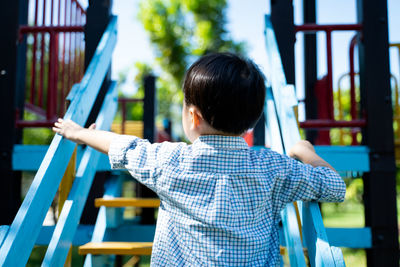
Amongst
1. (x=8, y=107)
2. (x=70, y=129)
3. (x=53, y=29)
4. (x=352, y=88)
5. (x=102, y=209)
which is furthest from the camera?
(x=352, y=88)

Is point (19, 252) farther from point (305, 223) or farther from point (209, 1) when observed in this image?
point (209, 1)

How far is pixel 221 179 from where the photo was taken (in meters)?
1.26

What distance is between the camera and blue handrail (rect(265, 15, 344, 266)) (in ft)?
4.37

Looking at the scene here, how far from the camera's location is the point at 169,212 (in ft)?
4.40

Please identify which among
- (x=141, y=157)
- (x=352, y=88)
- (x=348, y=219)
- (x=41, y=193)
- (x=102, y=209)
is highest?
(x=352, y=88)

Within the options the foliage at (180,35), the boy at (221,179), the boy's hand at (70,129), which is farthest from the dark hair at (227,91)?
the foliage at (180,35)

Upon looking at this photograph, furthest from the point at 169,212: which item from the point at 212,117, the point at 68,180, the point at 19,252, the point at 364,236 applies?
the point at 364,236

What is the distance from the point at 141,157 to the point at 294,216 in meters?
0.73

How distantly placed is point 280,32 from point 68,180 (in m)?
1.65

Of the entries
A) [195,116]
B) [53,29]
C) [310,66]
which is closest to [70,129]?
[195,116]

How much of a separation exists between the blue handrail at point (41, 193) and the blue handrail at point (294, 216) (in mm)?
974

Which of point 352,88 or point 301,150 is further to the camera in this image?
point 352,88

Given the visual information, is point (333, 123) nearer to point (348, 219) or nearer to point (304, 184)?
point (304, 184)

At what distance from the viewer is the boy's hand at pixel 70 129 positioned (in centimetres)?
164
